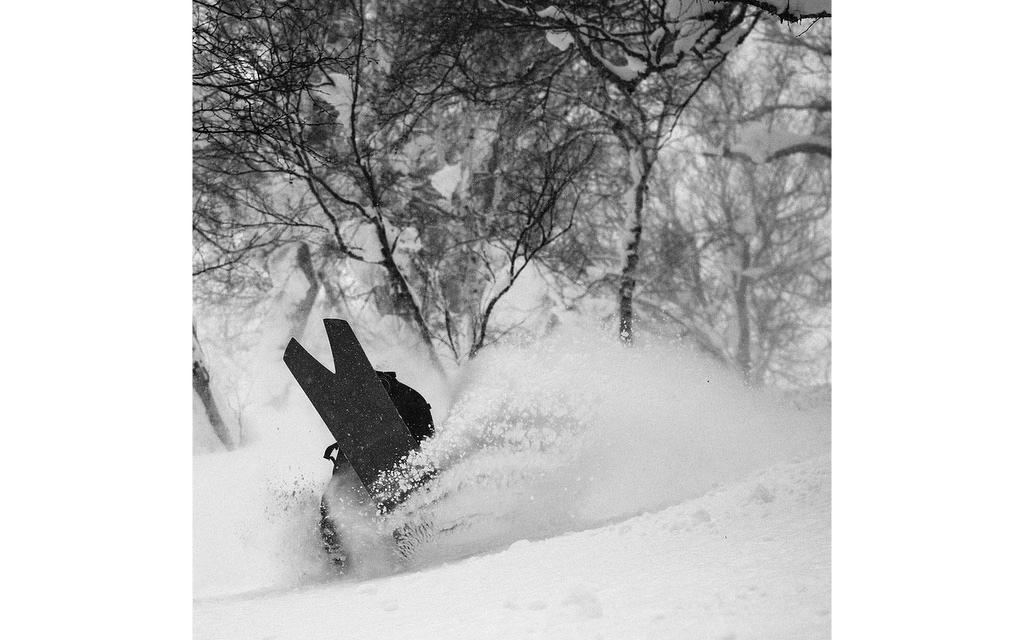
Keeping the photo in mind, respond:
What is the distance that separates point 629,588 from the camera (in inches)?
98.6

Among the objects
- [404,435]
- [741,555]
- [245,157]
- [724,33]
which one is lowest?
[741,555]

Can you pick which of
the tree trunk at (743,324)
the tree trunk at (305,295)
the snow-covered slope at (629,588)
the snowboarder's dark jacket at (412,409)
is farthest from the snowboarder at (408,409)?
the tree trunk at (743,324)

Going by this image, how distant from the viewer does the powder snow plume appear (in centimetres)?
256

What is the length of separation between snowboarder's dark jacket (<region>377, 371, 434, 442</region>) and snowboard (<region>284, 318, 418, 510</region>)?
0.8 inches

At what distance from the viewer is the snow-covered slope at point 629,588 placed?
2496 millimetres

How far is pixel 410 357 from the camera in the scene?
2.60m

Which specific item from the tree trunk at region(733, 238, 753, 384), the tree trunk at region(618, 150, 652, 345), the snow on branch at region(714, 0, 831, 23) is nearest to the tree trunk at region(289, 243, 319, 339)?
the tree trunk at region(618, 150, 652, 345)

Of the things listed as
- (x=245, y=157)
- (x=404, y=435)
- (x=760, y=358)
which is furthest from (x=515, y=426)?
(x=245, y=157)

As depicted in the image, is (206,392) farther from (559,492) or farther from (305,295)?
(559,492)

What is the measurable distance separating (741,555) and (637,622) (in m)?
0.40

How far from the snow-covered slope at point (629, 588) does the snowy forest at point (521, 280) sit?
10 millimetres

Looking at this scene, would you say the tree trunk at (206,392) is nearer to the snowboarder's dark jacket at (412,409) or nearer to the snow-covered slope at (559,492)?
the snow-covered slope at (559,492)

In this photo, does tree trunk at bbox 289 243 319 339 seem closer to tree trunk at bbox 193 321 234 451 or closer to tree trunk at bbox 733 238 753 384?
tree trunk at bbox 193 321 234 451
